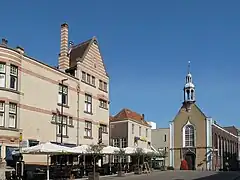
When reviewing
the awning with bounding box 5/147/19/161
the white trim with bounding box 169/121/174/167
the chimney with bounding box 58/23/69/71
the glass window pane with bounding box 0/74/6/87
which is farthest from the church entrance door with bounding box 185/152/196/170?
the glass window pane with bounding box 0/74/6/87

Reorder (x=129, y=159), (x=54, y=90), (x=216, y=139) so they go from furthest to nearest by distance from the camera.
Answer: (x=216, y=139), (x=129, y=159), (x=54, y=90)

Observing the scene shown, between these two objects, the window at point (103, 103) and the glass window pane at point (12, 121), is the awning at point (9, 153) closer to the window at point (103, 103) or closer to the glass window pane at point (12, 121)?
the glass window pane at point (12, 121)

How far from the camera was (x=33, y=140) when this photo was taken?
39.8 metres

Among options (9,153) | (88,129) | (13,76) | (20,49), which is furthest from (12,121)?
(88,129)

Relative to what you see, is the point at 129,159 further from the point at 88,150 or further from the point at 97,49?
the point at 88,150

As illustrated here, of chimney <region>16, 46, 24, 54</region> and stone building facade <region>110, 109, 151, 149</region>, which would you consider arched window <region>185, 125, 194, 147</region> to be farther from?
chimney <region>16, 46, 24, 54</region>

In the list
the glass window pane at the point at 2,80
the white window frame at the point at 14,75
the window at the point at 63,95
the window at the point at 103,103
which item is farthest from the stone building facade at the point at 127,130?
the glass window pane at the point at 2,80

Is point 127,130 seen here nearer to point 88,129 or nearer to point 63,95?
point 88,129

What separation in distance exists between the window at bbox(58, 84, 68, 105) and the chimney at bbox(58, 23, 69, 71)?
167 inches

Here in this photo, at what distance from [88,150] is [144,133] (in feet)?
118

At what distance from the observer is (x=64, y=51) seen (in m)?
49.0

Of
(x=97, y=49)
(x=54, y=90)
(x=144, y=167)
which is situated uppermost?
(x=97, y=49)

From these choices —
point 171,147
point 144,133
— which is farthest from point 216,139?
point 144,133

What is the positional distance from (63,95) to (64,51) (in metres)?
6.29
